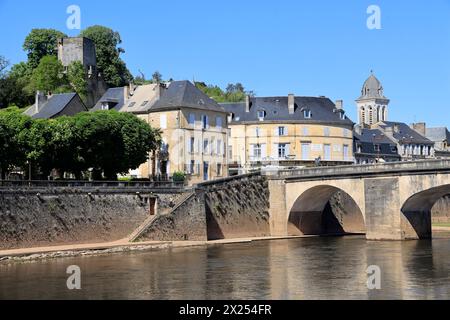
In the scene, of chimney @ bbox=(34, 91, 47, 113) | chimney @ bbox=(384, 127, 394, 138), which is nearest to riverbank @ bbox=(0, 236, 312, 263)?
chimney @ bbox=(34, 91, 47, 113)

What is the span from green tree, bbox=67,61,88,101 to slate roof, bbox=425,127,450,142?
5085 cm

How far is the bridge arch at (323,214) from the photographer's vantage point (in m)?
58.0

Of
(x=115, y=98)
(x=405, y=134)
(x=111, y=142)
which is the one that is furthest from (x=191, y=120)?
(x=405, y=134)

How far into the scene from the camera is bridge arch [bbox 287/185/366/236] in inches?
2285

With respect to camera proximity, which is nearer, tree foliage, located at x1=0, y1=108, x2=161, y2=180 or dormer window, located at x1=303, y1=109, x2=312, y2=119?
tree foliage, located at x1=0, y1=108, x2=161, y2=180

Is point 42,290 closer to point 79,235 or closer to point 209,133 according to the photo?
point 79,235

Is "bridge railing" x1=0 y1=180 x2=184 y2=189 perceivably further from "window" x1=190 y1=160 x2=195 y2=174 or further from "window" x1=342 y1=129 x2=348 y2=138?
"window" x1=342 y1=129 x2=348 y2=138

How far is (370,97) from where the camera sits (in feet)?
411

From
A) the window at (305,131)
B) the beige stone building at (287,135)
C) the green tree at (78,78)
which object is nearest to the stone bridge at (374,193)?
the beige stone building at (287,135)

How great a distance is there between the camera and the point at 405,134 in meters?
95.4

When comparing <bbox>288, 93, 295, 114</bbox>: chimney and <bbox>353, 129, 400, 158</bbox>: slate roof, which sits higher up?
<bbox>288, 93, 295, 114</bbox>: chimney

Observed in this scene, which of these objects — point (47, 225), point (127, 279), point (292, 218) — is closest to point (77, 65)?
point (292, 218)

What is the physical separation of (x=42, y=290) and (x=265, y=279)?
9.62 meters

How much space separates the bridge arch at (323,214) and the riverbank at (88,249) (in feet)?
30.6
